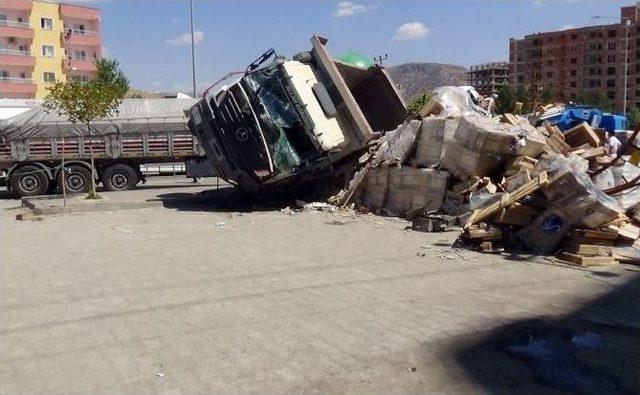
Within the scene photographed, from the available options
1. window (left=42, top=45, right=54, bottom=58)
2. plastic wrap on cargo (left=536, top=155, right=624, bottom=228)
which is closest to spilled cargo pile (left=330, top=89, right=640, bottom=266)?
plastic wrap on cargo (left=536, top=155, right=624, bottom=228)

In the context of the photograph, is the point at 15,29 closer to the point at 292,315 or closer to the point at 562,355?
the point at 292,315

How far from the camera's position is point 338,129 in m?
12.7

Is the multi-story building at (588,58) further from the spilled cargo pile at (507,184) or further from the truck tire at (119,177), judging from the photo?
the spilled cargo pile at (507,184)

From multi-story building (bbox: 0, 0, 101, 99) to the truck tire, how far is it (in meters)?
39.4

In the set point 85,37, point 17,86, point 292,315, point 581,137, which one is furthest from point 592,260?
point 85,37

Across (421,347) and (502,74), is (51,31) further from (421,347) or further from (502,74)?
(502,74)

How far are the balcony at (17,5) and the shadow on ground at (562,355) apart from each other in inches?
2390

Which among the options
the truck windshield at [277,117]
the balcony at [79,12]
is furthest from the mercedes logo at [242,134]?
the balcony at [79,12]

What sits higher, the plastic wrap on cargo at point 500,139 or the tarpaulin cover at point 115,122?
the tarpaulin cover at point 115,122

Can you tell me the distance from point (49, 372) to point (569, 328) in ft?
13.1

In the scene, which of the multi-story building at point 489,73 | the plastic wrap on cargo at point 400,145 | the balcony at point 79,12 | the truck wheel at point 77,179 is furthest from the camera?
the multi-story building at point 489,73

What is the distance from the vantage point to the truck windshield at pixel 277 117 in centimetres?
1233

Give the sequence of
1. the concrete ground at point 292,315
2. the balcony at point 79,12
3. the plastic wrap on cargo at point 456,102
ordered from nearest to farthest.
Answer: the concrete ground at point 292,315 → the plastic wrap on cargo at point 456,102 → the balcony at point 79,12

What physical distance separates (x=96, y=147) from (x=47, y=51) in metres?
46.4
